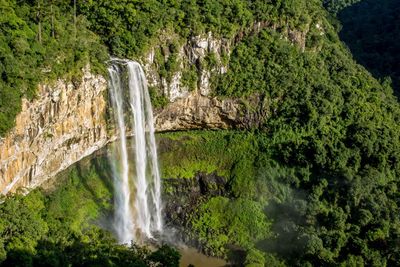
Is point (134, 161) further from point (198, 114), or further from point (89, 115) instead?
point (198, 114)

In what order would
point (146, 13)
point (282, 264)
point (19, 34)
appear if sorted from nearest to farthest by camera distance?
point (19, 34)
point (282, 264)
point (146, 13)

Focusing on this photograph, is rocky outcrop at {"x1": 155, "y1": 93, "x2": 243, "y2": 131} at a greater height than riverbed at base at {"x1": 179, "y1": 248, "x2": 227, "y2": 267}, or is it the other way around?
rocky outcrop at {"x1": 155, "y1": 93, "x2": 243, "y2": 131}

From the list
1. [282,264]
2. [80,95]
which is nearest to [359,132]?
[282,264]

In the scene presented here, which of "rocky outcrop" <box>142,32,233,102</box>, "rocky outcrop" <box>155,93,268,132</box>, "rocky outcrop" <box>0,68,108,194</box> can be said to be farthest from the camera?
"rocky outcrop" <box>155,93,268,132</box>

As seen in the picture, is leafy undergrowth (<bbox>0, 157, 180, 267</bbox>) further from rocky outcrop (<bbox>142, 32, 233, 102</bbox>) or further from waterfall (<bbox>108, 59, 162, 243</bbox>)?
rocky outcrop (<bbox>142, 32, 233, 102</bbox>)

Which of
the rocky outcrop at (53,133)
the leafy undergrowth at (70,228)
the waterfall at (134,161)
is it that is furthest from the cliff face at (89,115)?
the leafy undergrowth at (70,228)

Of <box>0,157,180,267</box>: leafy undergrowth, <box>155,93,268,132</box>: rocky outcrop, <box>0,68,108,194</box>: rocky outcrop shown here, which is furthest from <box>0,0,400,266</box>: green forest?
<box>0,68,108,194</box>: rocky outcrop

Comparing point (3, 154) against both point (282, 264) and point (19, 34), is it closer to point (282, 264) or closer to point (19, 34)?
point (19, 34)

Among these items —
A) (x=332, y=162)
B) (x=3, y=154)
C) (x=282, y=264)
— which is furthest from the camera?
(x=332, y=162)
